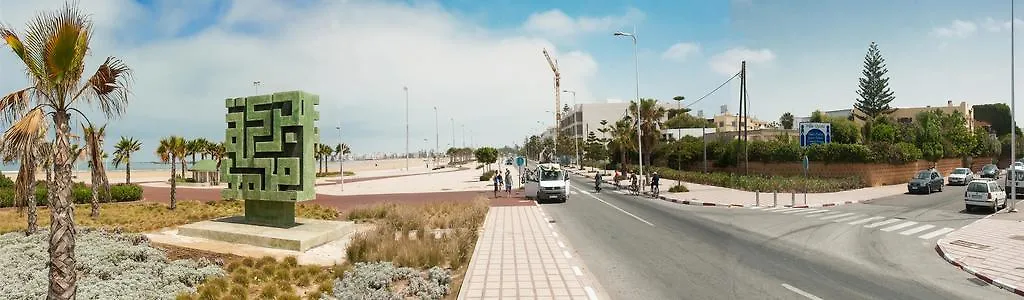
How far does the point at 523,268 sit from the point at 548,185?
19560 mm

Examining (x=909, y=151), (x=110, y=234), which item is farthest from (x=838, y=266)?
(x=909, y=151)

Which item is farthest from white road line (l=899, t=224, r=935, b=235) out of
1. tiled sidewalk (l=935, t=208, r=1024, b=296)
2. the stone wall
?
the stone wall

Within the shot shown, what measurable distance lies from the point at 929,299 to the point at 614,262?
625 cm

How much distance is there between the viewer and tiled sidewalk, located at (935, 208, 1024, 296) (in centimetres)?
1131

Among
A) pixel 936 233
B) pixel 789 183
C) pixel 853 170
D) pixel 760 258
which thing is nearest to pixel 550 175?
pixel 789 183

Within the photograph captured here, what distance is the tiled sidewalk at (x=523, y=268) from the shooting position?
10039mm

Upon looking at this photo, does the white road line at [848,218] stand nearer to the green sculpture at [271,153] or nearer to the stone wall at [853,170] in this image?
the green sculpture at [271,153]

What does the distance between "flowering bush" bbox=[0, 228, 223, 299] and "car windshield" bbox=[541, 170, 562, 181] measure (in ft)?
72.4

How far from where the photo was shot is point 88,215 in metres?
23.2

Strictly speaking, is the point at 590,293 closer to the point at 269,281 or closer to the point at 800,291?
the point at 800,291

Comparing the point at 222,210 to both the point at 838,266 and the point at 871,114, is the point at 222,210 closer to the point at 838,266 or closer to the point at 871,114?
the point at 838,266

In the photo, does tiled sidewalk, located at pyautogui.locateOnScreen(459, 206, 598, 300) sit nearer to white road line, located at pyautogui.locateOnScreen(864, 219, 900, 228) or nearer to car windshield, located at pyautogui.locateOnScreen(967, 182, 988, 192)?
white road line, located at pyautogui.locateOnScreen(864, 219, 900, 228)

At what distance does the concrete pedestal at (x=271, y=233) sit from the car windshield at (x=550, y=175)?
1607 cm

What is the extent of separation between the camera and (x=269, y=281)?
36.8 feet
